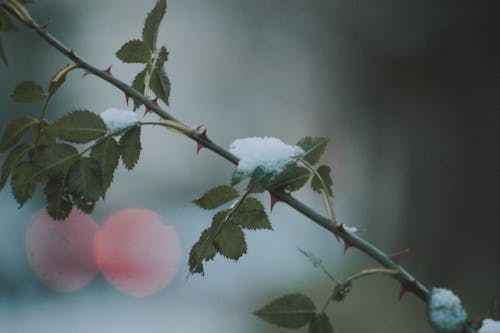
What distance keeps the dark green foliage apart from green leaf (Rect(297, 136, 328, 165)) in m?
0.08

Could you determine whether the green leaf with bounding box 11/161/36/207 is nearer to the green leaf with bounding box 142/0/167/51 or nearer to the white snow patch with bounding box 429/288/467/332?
the green leaf with bounding box 142/0/167/51

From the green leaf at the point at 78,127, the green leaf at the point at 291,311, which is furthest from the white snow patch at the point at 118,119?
→ the green leaf at the point at 291,311

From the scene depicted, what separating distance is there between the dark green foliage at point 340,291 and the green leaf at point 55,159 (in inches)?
5.9

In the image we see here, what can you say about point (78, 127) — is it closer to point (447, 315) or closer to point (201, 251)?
point (201, 251)

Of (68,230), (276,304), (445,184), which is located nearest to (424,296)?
(276,304)

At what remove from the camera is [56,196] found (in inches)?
11.4

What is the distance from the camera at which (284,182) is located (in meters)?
0.25

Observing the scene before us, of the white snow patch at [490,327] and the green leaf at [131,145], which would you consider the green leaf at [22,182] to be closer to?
the green leaf at [131,145]

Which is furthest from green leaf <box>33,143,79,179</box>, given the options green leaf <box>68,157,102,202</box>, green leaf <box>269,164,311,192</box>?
green leaf <box>269,164,311,192</box>

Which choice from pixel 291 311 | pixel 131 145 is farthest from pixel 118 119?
pixel 291 311

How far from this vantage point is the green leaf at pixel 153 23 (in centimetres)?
30

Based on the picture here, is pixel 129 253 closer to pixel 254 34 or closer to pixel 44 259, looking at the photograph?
pixel 44 259

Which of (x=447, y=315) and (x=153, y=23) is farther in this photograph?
(x=153, y=23)

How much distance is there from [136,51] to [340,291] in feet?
0.59
